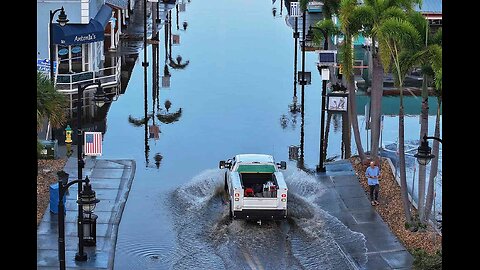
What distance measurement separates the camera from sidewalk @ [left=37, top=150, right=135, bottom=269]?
21.5 m

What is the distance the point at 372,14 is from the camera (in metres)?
28.2

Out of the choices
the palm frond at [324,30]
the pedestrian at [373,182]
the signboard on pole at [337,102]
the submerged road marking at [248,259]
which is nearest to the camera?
the submerged road marking at [248,259]

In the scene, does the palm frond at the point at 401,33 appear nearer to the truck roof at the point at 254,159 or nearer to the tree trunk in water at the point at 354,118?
the truck roof at the point at 254,159

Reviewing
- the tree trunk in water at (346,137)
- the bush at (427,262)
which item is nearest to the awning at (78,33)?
the tree trunk in water at (346,137)

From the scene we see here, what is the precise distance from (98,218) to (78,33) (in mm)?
19569

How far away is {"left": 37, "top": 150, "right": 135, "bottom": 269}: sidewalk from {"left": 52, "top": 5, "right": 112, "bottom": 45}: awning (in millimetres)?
11992

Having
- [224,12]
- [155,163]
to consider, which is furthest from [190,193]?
[224,12]

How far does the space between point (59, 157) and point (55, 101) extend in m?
8.30

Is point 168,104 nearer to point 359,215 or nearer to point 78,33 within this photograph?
point 78,33

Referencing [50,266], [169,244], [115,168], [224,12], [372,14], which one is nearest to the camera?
[50,266]

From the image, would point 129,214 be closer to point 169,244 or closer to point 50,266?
point 169,244

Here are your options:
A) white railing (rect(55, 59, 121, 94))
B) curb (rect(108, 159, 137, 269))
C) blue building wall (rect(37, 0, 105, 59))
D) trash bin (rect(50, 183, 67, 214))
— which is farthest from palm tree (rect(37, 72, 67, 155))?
blue building wall (rect(37, 0, 105, 59))

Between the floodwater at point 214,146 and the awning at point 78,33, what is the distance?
320cm

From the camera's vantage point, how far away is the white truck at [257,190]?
24.2 m
